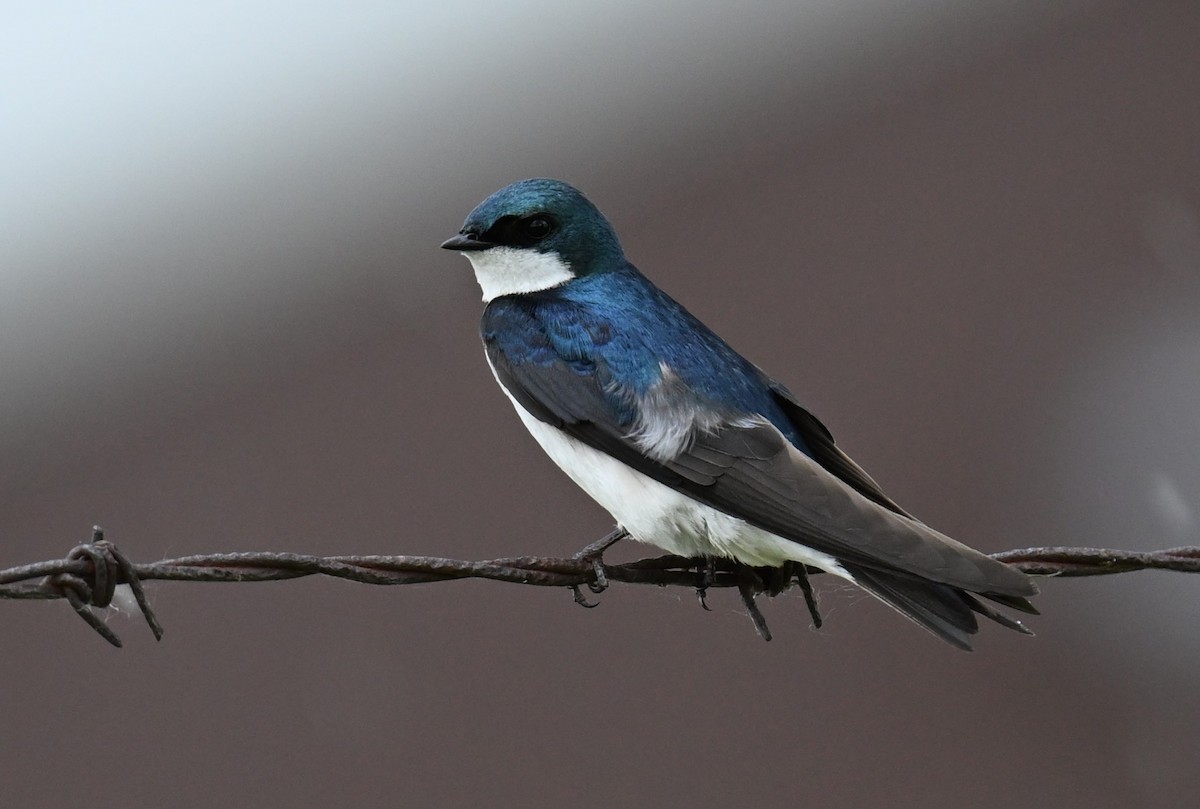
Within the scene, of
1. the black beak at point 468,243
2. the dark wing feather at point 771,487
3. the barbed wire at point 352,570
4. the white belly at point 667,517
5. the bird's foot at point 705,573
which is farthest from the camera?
the black beak at point 468,243

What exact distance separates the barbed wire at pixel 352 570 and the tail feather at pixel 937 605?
3.6 inches

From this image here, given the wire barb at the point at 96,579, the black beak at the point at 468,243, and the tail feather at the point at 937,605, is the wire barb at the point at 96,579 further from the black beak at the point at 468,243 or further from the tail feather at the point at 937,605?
the black beak at the point at 468,243

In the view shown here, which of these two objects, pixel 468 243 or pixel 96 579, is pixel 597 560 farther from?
pixel 96 579

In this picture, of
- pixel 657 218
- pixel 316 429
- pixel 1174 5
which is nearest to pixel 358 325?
pixel 316 429

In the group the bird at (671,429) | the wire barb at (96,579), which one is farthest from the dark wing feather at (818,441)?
the wire barb at (96,579)

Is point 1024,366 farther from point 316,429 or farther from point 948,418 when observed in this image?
point 316,429

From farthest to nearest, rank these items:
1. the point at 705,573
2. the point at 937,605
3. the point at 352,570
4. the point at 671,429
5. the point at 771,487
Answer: the point at 705,573 → the point at 671,429 → the point at 771,487 → the point at 937,605 → the point at 352,570

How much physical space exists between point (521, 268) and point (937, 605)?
1282mm

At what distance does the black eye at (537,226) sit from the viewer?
Answer: 3.31 meters

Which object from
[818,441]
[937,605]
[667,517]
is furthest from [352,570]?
[818,441]

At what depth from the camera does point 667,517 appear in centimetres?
283

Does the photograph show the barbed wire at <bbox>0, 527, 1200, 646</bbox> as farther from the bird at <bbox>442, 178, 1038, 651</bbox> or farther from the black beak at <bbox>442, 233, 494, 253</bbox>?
the black beak at <bbox>442, 233, 494, 253</bbox>

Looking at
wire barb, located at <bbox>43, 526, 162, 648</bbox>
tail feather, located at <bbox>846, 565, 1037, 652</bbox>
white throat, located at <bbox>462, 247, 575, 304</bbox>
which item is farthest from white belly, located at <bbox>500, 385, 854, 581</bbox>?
wire barb, located at <bbox>43, 526, 162, 648</bbox>

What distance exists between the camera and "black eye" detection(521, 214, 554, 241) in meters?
3.31
